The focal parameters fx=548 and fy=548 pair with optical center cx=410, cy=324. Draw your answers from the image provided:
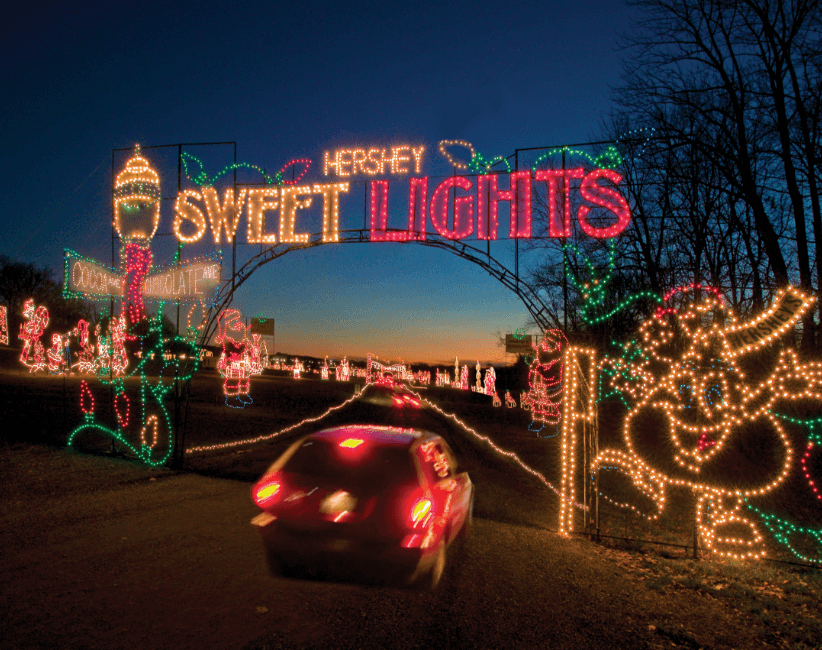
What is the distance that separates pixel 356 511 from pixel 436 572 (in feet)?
3.39

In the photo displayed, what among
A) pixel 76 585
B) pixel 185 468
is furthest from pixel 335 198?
pixel 76 585

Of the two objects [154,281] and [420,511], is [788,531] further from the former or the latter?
[154,281]

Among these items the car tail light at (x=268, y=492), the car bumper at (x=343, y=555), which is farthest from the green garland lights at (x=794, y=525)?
the car tail light at (x=268, y=492)

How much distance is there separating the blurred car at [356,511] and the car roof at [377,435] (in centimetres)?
2

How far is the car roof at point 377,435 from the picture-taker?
567 centimetres

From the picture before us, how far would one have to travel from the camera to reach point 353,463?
538 cm

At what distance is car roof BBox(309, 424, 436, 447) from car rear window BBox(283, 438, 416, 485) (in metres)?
0.09

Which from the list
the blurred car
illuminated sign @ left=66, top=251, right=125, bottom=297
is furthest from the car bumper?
illuminated sign @ left=66, top=251, right=125, bottom=297

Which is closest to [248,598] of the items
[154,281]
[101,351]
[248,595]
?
[248,595]

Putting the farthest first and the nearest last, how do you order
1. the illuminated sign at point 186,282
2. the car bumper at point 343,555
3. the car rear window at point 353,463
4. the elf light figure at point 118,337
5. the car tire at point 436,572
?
the elf light figure at point 118,337, the illuminated sign at point 186,282, the car rear window at point 353,463, the car tire at point 436,572, the car bumper at point 343,555

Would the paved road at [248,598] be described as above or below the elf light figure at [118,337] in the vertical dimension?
below

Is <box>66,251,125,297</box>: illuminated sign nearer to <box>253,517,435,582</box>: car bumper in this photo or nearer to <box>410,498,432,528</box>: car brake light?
<box>253,517,435,582</box>: car bumper

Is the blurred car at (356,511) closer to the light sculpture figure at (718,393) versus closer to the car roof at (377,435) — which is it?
the car roof at (377,435)

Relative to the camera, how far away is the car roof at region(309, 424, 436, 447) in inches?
223
